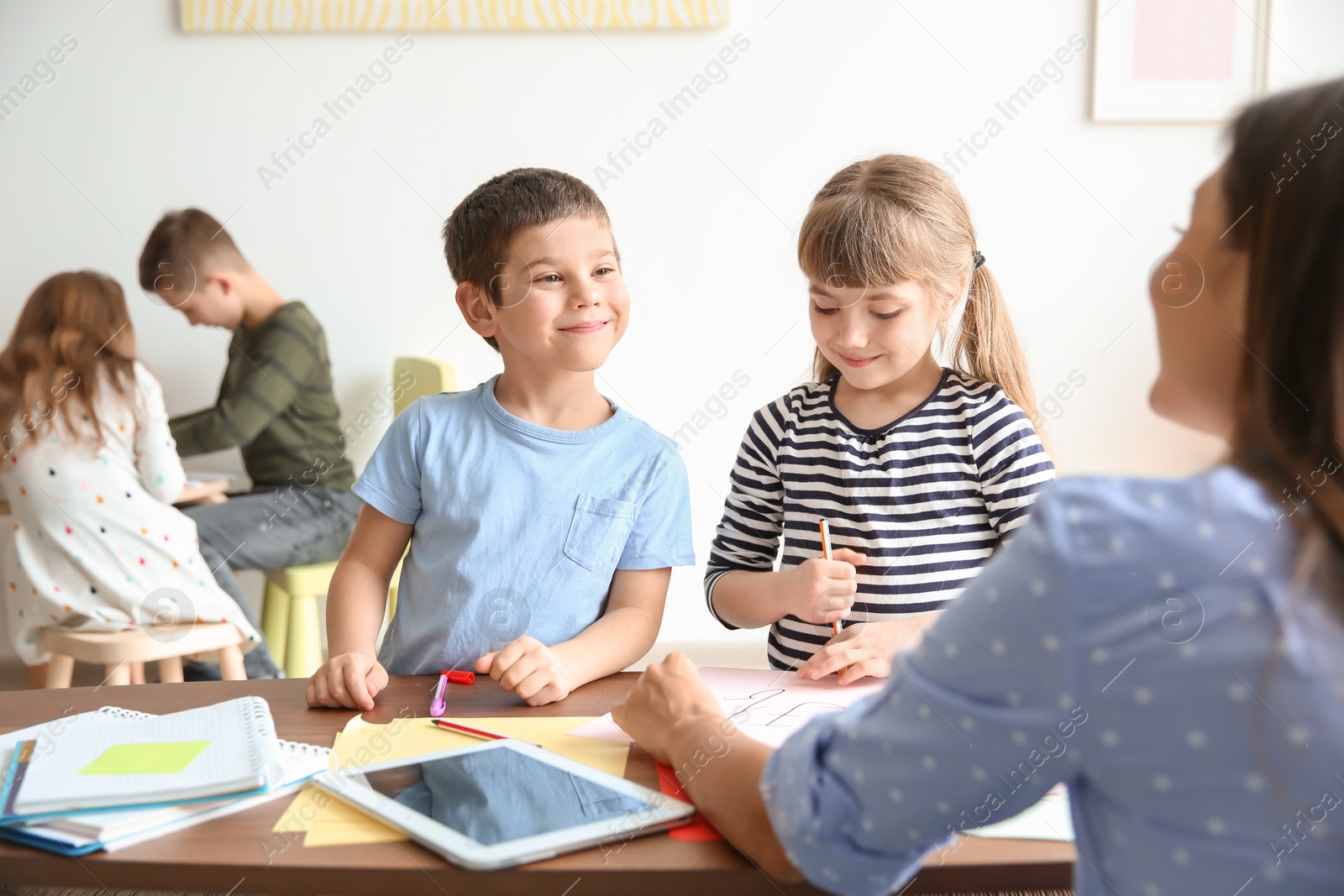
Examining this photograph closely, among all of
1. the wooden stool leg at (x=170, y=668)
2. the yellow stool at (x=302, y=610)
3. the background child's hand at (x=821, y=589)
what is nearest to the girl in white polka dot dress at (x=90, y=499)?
the wooden stool leg at (x=170, y=668)

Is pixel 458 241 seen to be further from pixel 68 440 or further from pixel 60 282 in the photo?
pixel 60 282

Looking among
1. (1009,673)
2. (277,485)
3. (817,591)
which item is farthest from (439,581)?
(277,485)

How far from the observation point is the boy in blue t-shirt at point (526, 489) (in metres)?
1.20

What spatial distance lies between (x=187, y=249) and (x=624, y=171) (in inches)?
46.0

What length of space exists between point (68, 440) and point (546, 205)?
4.83ft

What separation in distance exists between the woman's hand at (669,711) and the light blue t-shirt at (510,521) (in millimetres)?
347

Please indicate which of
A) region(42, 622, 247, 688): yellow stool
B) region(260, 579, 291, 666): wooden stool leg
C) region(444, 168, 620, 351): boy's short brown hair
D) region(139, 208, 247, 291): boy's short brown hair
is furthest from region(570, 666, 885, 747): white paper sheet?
region(139, 208, 247, 291): boy's short brown hair

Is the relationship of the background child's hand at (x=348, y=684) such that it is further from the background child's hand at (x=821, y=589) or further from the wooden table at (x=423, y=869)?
the background child's hand at (x=821, y=589)

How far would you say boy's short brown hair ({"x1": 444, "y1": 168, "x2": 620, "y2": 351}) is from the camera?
129 cm

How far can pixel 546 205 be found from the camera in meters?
1.29

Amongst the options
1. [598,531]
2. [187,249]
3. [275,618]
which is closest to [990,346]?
[598,531]

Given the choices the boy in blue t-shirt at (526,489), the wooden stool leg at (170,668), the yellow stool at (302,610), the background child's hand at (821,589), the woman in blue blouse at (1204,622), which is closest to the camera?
the woman in blue blouse at (1204,622)

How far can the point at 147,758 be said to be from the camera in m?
0.77

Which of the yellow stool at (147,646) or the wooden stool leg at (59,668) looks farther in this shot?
the wooden stool leg at (59,668)
